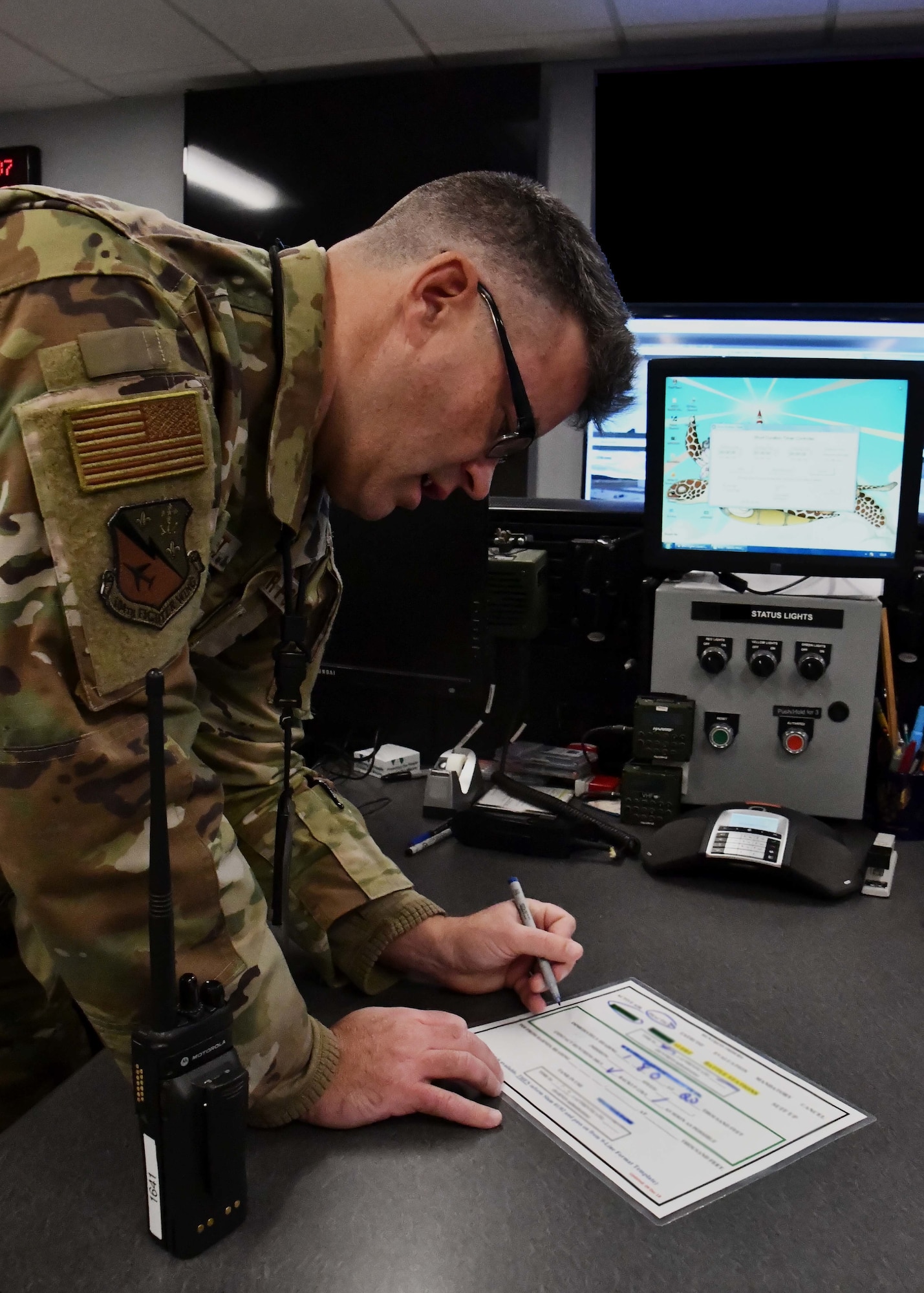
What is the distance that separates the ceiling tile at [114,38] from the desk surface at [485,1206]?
400cm

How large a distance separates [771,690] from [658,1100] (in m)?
0.75

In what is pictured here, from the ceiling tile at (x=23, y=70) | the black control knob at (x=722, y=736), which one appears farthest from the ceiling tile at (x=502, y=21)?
the black control knob at (x=722, y=736)

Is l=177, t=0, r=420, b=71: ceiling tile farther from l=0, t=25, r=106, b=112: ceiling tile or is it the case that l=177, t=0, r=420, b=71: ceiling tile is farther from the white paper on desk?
the white paper on desk

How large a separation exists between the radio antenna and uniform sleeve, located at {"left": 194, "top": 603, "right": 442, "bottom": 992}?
407 mm

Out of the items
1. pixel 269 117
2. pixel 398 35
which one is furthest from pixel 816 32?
pixel 269 117

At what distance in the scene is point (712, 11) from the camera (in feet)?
11.8

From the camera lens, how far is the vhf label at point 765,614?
1422 millimetres

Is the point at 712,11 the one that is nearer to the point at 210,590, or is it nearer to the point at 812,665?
the point at 812,665

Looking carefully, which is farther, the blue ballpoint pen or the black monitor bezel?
the black monitor bezel

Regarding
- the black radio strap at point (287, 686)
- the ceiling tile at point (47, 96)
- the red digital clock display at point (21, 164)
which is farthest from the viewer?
the red digital clock display at point (21, 164)

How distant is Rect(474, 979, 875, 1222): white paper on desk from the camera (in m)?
0.74

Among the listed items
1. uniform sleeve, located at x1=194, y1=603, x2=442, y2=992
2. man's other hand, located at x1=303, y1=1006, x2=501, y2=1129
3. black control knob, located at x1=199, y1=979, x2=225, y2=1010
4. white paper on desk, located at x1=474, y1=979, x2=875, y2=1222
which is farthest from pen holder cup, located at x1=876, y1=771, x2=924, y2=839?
black control knob, located at x1=199, y1=979, x2=225, y2=1010

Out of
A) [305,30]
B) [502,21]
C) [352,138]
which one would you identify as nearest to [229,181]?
[352,138]

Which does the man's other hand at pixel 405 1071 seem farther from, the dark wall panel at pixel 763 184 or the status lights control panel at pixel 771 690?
the dark wall panel at pixel 763 184
